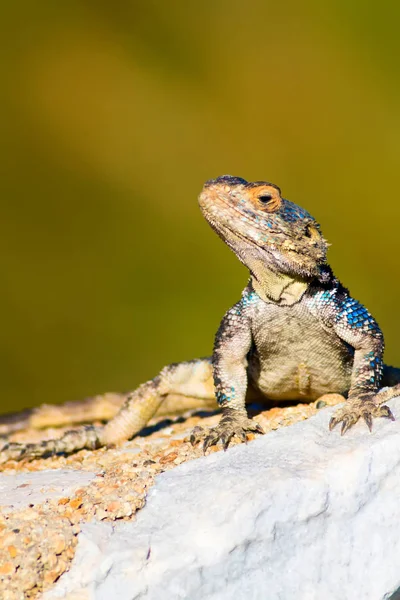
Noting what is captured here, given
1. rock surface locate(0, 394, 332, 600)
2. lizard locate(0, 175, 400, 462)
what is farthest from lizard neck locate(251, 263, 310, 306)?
rock surface locate(0, 394, 332, 600)

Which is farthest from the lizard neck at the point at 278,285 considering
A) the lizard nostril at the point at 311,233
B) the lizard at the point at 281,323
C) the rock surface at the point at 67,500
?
the rock surface at the point at 67,500

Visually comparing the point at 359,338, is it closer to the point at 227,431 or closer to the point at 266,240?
the point at 266,240

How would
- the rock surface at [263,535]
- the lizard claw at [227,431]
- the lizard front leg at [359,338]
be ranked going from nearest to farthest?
the rock surface at [263,535] < the lizard claw at [227,431] < the lizard front leg at [359,338]

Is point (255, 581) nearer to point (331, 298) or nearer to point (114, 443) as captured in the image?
point (331, 298)

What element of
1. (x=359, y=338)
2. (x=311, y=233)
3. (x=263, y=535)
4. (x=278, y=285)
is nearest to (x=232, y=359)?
(x=278, y=285)

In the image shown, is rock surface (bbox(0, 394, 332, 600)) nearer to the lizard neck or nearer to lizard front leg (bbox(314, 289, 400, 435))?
lizard front leg (bbox(314, 289, 400, 435))

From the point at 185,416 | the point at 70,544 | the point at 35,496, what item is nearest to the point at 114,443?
the point at 185,416

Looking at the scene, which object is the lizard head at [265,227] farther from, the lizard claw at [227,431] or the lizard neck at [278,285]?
the lizard claw at [227,431]
